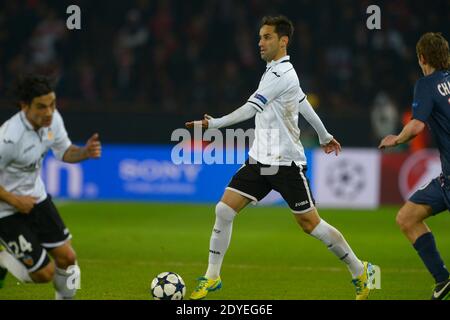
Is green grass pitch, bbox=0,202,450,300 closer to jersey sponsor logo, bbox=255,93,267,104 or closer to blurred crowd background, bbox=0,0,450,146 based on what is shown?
jersey sponsor logo, bbox=255,93,267,104

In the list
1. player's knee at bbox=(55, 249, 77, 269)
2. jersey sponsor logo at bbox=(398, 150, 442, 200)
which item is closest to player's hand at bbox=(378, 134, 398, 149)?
player's knee at bbox=(55, 249, 77, 269)

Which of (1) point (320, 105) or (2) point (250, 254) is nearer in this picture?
(2) point (250, 254)

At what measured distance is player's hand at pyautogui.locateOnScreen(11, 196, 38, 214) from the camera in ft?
20.6

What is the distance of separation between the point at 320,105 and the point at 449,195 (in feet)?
36.0

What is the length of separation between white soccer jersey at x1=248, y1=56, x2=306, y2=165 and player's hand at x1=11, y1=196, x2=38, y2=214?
212 centimetres

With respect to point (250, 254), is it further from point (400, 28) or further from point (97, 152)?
point (400, 28)

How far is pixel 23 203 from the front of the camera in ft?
20.6

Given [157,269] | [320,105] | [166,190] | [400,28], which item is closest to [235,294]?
[157,269]

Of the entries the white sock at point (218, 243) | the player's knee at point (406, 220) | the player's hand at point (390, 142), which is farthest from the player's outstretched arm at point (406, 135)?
the white sock at point (218, 243)

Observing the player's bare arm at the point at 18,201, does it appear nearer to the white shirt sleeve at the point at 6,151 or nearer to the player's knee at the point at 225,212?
the white shirt sleeve at the point at 6,151

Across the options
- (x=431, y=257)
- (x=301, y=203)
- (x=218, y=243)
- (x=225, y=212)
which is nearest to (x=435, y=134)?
(x=431, y=257)

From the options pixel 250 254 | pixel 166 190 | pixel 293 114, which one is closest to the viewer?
pixel 293 114

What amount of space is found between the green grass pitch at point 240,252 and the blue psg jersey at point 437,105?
1495 mm

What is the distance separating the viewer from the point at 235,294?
7.87 meters
